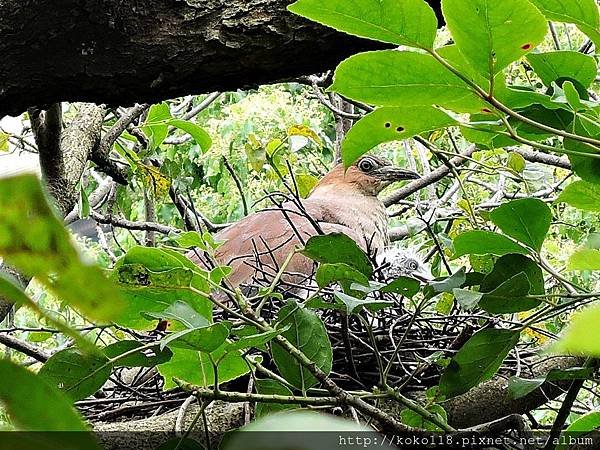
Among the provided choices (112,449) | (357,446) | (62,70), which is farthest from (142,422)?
(357,446)

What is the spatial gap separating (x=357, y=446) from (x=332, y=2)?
0.26 m

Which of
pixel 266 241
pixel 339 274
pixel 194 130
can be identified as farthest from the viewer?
pixel 266 241

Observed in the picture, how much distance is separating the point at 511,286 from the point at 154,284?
26cm

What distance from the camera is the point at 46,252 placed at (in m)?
0.15

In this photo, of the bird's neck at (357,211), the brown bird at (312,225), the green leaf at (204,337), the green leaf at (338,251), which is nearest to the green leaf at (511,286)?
the green leaf at (338,251)

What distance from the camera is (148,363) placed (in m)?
0.53

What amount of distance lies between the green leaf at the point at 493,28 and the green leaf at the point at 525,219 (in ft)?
0.73

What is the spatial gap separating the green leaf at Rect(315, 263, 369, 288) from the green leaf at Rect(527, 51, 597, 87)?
0.22m

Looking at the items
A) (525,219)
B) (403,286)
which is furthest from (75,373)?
(525,219)

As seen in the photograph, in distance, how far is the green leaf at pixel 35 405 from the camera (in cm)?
14

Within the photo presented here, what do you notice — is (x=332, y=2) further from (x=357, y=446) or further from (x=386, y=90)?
(x=357, y=446)

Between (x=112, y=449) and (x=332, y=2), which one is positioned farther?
(x=112, y=449)

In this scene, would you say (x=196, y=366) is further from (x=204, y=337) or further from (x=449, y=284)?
(x=449, y=284)

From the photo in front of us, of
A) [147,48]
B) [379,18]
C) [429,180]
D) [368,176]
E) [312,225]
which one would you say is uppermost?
[379,18]
